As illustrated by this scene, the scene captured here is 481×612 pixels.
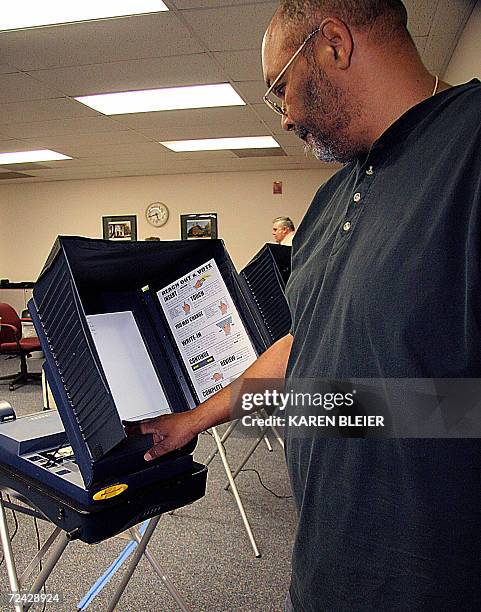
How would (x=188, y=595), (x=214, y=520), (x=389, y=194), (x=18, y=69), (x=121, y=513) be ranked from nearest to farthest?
(x=389, y=194) → (x=121, y=513) → (x=188, y=595) → (x=214, y=520) → (x=18, y=69)

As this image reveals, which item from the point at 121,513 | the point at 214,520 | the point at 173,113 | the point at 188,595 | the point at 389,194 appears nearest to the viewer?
the point at 389,194

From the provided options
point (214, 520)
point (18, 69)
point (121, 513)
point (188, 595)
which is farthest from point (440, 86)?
point (18, 69)

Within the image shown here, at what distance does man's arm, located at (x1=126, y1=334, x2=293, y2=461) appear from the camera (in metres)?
1.22

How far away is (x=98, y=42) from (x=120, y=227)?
6.13 meters

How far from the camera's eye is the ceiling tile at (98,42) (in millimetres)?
3227

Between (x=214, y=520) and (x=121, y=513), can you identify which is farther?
(x=214, y=520)

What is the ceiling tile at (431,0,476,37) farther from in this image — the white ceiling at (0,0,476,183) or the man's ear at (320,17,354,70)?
the man's ear at (320,17,354,70)

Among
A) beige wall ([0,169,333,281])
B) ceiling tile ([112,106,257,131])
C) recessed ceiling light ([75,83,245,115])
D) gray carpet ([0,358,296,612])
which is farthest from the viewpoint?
beige wall ([0,169,333,281])

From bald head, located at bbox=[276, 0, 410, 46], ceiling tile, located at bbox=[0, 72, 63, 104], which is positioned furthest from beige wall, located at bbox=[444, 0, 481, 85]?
ceiling tile, located at bbox=[0, 72, 63, 104]

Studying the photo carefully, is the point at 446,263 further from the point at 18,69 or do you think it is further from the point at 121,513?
the point at 18,69

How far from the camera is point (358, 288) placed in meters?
0.82

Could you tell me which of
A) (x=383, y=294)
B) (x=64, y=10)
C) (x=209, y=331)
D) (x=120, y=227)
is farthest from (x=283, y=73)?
(x=120, y=227)

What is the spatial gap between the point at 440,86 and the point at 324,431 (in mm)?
544

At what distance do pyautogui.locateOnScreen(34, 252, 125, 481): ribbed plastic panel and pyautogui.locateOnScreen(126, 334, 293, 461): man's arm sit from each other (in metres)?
0.17
